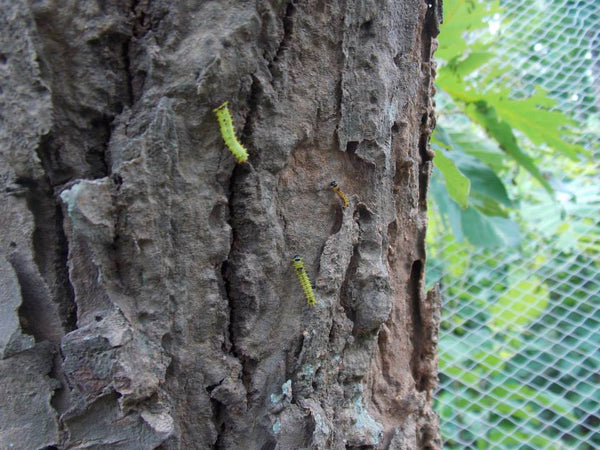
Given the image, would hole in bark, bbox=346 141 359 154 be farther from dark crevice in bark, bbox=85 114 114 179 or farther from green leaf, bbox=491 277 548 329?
green leaf, bbox=491 277 548 329

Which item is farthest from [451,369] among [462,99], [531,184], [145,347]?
[145,347]

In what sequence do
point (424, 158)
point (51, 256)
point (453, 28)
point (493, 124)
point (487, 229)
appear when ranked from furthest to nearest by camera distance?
point (487, 229)
point (493, 124)
point (453, 28)
point (424, 158)
point (51, 256)

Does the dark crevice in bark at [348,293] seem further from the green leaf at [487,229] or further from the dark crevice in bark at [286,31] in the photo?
the green leaf at [487,229]

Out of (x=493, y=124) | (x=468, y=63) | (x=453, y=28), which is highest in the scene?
(x=453, y=28)

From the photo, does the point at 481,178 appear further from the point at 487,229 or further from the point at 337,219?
the point at 337,219

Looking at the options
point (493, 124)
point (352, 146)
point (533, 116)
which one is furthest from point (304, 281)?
point (533, 116)

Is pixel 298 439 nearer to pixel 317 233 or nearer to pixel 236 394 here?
pixel 236 394

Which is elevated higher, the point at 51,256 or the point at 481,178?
the point at 51,256

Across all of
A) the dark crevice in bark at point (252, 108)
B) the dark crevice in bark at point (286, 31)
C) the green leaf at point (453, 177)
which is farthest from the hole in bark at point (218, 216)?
the green leaf at point (453, 177)
